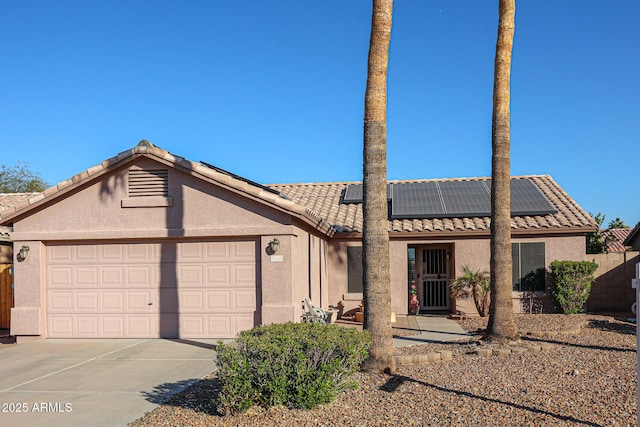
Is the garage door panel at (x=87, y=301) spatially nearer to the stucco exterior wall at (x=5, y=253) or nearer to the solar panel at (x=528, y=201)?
the stucco exterior wall at (x=5, y=253)

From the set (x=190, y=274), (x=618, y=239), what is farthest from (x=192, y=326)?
(x=618, y=239)

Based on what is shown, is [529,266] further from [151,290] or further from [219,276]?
[151,290]

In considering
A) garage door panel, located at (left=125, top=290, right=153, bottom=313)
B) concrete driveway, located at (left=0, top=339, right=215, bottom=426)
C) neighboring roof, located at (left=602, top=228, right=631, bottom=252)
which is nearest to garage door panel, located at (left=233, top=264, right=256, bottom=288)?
concrete driveway, located at (left=0, top=339, right=215, bottom=426)

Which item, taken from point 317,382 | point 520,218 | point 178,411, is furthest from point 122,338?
point 520,218

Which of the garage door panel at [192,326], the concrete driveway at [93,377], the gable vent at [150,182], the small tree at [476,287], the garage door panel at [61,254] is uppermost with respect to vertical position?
the gable vent at [150,182]

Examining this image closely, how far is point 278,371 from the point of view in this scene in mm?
6949

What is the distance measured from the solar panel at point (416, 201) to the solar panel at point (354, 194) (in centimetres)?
51

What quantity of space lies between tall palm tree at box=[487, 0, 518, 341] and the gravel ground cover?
4.04 feet

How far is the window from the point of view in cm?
1780

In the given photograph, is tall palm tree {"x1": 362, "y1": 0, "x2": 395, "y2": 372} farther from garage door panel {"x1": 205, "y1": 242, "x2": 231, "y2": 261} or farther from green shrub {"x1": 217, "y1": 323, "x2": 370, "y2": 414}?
garage door panel {"x1": 205, "y1": 242, "x2": 231, "y2": 261}

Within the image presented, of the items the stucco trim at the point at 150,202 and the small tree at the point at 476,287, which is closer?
the stucco trim at the point at 150,202

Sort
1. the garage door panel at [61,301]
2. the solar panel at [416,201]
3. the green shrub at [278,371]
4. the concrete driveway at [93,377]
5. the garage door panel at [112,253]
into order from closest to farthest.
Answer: the green shrub at [278,371]
the concrete driveway at [93,377]
the garage door panel at [112,253]
the garage door panel at [61,301]
the solar panel at [416,201]

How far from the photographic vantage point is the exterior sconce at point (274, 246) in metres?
12.8

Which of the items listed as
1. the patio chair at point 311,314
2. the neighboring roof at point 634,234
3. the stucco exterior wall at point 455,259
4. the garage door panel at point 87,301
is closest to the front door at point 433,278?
the stucco exterior wall at point 455,259
